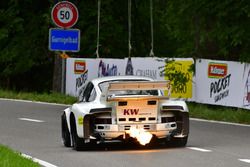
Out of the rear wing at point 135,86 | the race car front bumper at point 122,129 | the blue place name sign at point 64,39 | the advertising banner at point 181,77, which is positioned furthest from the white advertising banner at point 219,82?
the rear wing at point 135,86

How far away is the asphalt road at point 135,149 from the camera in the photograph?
13.3 meters

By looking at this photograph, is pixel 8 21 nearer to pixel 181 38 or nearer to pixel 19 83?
pixel 19 83

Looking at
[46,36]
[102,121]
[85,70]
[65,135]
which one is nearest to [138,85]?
[102,121]

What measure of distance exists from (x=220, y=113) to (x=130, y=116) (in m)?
8.06

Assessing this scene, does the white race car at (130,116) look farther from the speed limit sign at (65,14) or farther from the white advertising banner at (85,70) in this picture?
the white advertising banner at (85,70)

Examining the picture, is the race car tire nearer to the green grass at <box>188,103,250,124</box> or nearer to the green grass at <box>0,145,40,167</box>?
the green grass at <box>0,145,40,167</box>

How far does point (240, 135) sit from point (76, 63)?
15.6 meters

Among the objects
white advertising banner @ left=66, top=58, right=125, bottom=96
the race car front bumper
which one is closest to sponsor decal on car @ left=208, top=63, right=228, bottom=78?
white advertising banner @ left=66, top=58, right=125, bottom=96

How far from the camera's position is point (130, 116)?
14.9 m

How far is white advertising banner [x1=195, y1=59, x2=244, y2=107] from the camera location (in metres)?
23.1

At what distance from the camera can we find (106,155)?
14539 millimetres

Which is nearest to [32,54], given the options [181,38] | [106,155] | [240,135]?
[181,38]

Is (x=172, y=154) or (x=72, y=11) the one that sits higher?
(x=72, y=11)

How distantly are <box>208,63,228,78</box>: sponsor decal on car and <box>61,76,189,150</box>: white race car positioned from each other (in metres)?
8.67
